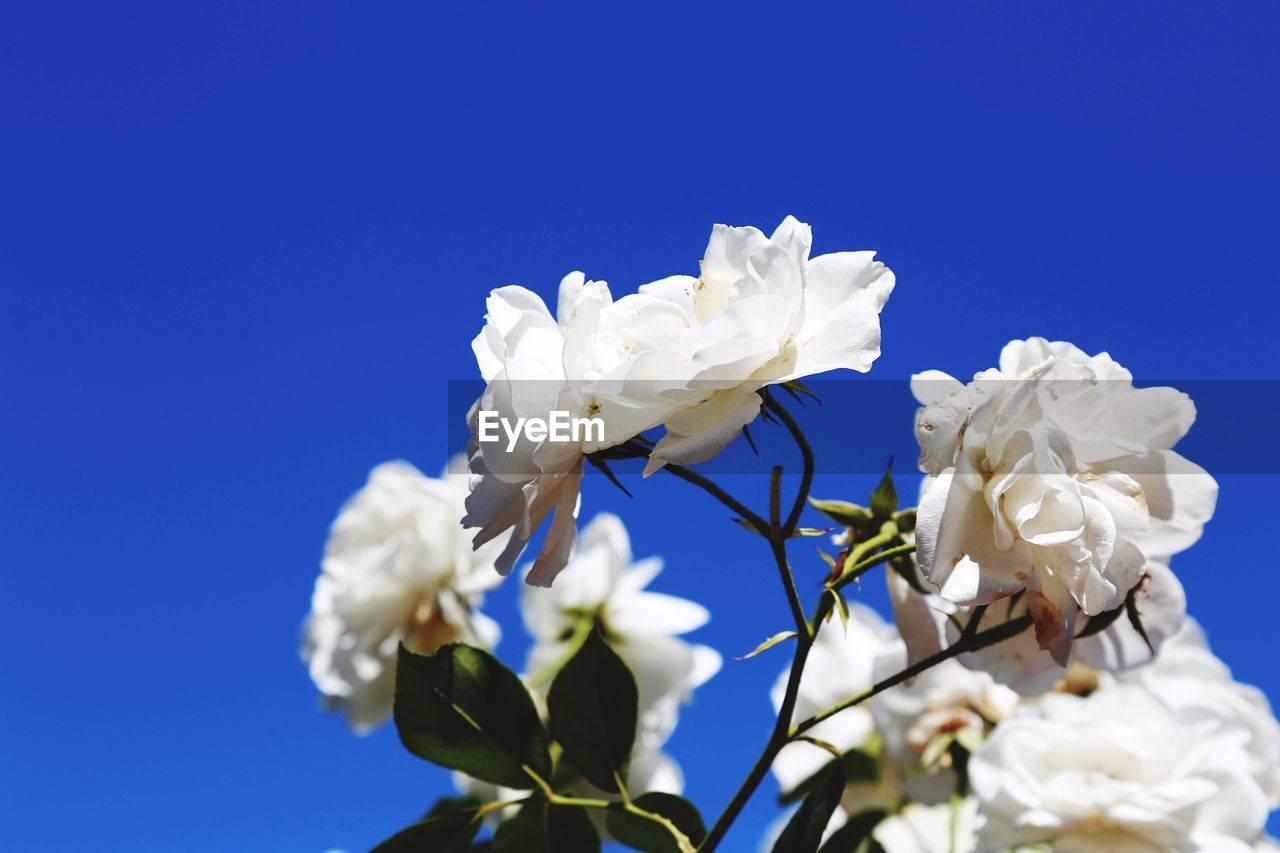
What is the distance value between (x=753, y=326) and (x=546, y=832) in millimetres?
425

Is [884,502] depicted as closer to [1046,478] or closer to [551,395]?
[1046,478]

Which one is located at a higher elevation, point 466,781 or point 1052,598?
point 466,781

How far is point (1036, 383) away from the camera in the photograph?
0.69m

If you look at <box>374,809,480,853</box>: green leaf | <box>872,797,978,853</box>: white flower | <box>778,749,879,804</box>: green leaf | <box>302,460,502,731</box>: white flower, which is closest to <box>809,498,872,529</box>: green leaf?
<box>374,809,480,853</box>: green leaf

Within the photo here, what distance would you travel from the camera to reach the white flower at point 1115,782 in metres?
1.04

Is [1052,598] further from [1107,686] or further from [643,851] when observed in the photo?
[1107,686]

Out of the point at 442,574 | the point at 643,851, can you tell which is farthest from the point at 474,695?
the point at 442,574

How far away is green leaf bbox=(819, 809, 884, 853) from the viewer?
0.88 meters

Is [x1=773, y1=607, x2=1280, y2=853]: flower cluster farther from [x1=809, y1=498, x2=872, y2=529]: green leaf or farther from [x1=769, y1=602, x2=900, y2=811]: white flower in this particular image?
[x1=809, y1=498, x2=872, y2=529]: green leaf

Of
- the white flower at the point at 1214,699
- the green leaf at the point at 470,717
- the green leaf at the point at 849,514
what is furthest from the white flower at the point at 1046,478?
the white flower at the point at 1214,699

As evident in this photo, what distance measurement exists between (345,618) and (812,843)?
106 centimetres

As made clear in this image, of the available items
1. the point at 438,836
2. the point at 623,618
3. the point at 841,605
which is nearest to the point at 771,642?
the point at 841,605

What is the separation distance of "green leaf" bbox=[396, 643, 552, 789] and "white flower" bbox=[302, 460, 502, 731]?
0.76 m
